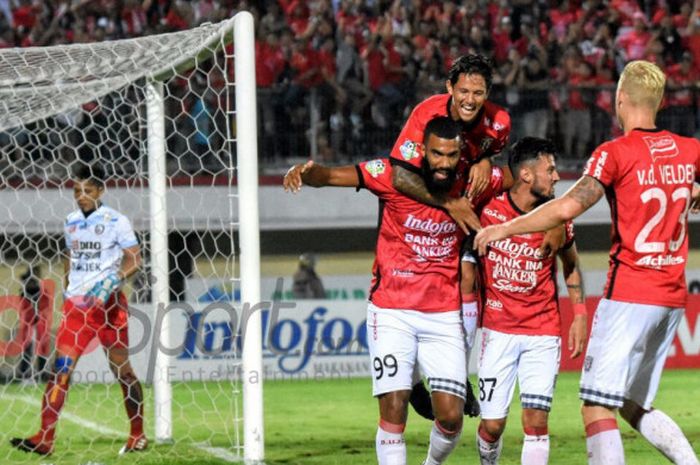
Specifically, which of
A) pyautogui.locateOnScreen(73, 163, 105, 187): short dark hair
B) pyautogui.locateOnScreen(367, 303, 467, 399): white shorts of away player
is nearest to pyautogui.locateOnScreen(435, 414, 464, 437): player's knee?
pyautogui.locateOnScreen(367, 303, 467, 399): white shorts of away player

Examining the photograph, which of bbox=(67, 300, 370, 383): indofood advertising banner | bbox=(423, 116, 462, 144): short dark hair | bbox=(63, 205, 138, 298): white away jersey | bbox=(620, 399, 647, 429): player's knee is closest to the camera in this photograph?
bbox=(620, 399, 647, 429): player's knee

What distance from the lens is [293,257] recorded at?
742 inches

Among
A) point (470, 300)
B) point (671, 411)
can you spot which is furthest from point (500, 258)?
point (671, 411)

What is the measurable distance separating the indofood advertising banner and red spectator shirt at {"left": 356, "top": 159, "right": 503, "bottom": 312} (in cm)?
836

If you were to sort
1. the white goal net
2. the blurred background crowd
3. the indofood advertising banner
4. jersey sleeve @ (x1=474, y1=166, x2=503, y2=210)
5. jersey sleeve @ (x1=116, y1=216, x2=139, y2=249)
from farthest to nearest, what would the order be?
the blurred background crowd, the indofood advertising banner, jersey sleeve @ (x1=116, y1=216, x2=139, y2=249), the white goal net, jersey sleeve @ (x1=474, y1=166, x2=503, y2=210)

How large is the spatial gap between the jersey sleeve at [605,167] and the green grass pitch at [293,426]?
3.32 metres

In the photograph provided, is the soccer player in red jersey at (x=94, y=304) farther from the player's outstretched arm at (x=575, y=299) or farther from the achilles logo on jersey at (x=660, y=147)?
the achilles logo on jersey at (x=660, y=147)

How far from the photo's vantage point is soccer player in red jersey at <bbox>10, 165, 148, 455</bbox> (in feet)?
29.6

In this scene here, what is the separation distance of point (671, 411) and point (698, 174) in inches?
257

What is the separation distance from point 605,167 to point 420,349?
5.25 feet

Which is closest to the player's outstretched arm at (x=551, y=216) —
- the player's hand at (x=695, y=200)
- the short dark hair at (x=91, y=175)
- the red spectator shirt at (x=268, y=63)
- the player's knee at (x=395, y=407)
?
the player's hand at (x=695, y=200)

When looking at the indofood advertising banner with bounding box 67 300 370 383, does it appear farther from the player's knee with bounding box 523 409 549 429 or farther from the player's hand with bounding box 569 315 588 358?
the player's knee with bounding box 523 409 549 429

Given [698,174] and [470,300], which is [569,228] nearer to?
[470,300]

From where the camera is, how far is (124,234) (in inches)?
371
